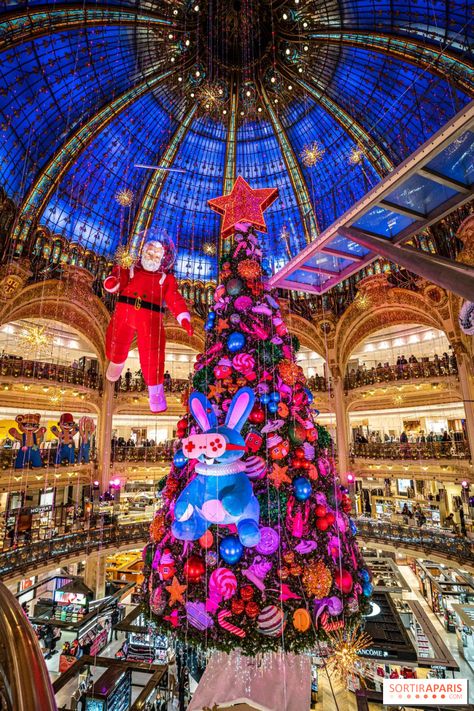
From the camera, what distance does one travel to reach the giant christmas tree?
4.40 metres

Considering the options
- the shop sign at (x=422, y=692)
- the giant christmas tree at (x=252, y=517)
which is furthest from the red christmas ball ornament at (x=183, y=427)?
the shop sign at (x=422, y=692)

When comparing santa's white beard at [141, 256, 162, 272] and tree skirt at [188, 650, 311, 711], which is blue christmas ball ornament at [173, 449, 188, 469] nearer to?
tree skirt at [188, 650, 311, 711]

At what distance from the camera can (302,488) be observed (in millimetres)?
4895

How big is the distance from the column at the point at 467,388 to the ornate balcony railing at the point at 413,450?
0.76m

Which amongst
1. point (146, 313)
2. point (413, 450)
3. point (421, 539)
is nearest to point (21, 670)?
point (146, 313)

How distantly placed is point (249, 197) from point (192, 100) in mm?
14928

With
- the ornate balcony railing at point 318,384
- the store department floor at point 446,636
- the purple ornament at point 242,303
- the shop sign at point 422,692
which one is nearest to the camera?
the shop sign at point 422,692

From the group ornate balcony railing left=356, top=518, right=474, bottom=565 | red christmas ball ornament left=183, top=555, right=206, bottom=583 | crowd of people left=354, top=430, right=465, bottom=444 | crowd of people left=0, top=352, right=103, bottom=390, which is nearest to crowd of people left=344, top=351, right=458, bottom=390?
crowd of people left=354, top=430, right=465, bottom=444

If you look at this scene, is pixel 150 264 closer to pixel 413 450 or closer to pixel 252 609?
pixel 252 609

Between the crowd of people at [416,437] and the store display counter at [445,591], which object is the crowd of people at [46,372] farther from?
the store display counter at [445,591]

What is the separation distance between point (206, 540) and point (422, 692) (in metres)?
3.89

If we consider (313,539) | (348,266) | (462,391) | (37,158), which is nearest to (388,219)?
(348,266)

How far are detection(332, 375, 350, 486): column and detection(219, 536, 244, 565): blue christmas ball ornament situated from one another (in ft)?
58.4

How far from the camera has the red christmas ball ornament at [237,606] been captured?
443 cm
